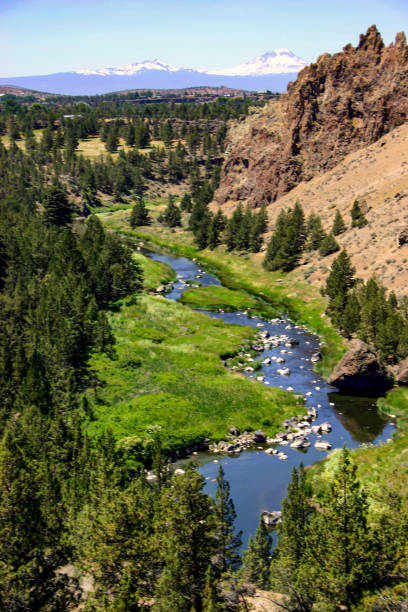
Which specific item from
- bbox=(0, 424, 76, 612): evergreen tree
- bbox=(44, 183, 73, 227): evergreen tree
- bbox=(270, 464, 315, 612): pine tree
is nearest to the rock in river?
bbox=(270, 464, 315, 612): pine tree

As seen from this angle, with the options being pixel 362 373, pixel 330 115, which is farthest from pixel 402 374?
pixel 330 115

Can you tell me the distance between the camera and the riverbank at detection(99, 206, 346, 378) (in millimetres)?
93381

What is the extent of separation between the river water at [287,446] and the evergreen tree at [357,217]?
4286 centimetres

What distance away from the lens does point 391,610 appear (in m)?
26.6

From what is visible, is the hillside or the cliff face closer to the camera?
the hillside

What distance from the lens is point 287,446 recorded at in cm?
6400

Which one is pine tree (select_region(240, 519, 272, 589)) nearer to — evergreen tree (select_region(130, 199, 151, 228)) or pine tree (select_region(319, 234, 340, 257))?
pine tree (select_region(319, 234, 340, 257))

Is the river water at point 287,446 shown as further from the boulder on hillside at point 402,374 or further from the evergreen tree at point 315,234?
the evergreen tree at point 315,234

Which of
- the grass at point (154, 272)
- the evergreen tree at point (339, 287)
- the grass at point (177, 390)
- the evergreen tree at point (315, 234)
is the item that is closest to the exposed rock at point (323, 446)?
the grass at point (177, 390)

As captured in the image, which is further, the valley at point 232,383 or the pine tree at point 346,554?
the valley at point 232,383

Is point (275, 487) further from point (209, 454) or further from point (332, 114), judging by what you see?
point (332, 114)

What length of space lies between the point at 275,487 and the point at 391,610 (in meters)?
29.2

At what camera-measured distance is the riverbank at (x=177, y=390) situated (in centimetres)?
6625

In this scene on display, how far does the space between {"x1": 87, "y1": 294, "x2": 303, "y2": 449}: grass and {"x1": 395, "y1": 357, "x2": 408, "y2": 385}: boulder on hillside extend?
45.7ft
